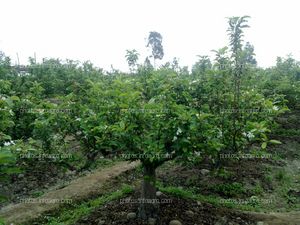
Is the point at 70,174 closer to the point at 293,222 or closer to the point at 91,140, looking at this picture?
the point at 91,140

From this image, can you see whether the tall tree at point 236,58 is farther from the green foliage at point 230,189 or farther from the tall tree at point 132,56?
the tall tree at point 132,56

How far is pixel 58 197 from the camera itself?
6.77 metres

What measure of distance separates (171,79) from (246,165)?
3961 millimetres

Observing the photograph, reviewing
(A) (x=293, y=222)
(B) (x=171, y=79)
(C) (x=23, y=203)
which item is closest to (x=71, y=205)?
(C) (x=23, y=203)

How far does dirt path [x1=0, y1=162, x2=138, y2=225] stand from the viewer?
6.03 m

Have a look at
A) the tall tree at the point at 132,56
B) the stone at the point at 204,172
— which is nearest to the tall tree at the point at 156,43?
the tall tree at the point at 132,56

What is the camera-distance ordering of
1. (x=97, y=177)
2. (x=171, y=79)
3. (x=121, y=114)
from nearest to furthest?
(x=121, y=114), (x=171, y=79), (x=97, y=177)

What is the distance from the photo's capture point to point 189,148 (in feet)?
14.4

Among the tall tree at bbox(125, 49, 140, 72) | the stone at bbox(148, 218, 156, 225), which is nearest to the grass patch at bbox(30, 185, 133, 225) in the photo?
the stone at bbox(148, 218, 156, 225)

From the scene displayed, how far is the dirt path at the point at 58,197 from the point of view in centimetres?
603

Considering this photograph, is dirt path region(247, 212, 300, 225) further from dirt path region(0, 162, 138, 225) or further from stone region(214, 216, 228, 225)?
dirt path region(0, 162, 138, 225)

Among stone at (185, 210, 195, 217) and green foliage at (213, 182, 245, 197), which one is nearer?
stone at (185, 210, 195, 217)

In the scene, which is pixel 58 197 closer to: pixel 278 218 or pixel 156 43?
pixel 278 218

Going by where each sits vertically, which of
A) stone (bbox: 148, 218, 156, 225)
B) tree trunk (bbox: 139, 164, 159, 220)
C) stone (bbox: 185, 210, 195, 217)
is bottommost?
stone (bbox: 185, 210, 195, 217)
